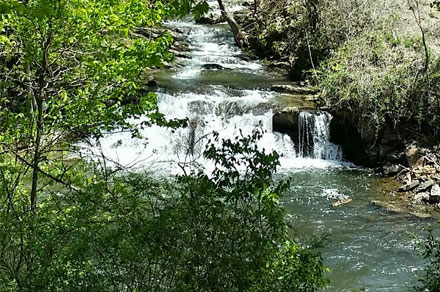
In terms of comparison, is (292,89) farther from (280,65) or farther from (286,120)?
(280,65)

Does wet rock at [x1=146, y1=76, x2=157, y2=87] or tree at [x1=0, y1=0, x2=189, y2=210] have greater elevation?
tree at [x1=0, y1=0, x2=189, y2=210]

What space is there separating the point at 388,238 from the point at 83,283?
6.23 meters

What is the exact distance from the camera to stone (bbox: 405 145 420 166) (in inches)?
443

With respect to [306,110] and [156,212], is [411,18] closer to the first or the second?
[306,110]

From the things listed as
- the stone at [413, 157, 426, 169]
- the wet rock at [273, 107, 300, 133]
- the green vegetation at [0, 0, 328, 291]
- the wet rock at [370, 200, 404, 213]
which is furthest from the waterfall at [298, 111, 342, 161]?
the green vegetation at [0, 0, 328, 291]

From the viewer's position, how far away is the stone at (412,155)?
11242 mm

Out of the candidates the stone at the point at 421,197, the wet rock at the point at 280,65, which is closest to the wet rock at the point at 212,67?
the wet rock at the point at 280,65

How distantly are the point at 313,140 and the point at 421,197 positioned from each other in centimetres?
333

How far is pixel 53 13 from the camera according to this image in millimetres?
3990

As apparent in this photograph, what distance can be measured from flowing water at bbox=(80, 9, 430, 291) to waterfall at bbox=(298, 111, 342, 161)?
24mm

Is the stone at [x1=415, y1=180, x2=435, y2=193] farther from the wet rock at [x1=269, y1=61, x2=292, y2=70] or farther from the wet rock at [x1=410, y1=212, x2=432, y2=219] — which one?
the wet rock at [x1=269, y1=61, x2=292, y2=70]

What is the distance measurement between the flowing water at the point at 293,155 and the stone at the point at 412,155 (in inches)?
30.1

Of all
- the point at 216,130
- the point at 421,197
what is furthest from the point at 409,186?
the point at 216,130

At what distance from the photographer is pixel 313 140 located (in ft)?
41.5
